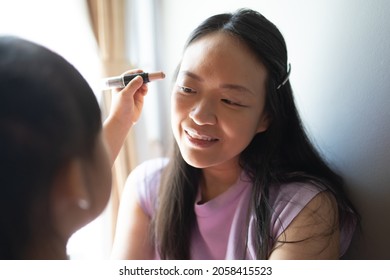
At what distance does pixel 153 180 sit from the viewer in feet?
2.86

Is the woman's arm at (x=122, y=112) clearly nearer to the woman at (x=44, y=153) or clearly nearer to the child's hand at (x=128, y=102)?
the child's hand at (x=128, y=102)

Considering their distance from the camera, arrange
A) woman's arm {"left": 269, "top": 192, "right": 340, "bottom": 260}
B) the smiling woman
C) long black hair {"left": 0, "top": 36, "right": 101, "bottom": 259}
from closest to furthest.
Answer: long black hair {"left": 0, "top": 36, "right": 101, "bottom": 259} < woman's arm {"left": 269, "top": 192, "right": 340, "bottom": 260} < the smiling woman

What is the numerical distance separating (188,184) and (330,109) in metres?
0.33

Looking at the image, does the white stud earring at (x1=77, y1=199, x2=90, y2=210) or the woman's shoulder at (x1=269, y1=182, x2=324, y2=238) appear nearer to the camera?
the white stud earring at (x1=77, y1=199, x2=90, y2=210)

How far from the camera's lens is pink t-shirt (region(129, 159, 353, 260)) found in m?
0.67

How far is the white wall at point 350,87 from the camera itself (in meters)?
0.64

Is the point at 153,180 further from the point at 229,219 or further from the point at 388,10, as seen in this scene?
the point at 388,10

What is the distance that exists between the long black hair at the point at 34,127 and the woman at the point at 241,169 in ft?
0.92

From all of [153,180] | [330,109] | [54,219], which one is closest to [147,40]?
[153,180]

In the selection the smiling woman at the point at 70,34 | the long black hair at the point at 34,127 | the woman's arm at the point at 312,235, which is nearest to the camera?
the long black hair at the point at 34,127

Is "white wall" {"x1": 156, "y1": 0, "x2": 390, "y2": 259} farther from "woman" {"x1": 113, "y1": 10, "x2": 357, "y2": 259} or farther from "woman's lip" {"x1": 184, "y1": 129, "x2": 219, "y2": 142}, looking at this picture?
"woman's lip" {"x1": 184, "y1": 129, "x2": 219, "y2": 142}

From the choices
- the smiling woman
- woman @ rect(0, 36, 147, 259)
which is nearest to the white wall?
the smiling woman

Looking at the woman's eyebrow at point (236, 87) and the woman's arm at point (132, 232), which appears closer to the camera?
the woman's eyebrow at point (236, 87)

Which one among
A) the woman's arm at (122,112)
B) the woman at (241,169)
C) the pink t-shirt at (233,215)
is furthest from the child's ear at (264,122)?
the woman's arm at (122,112)
